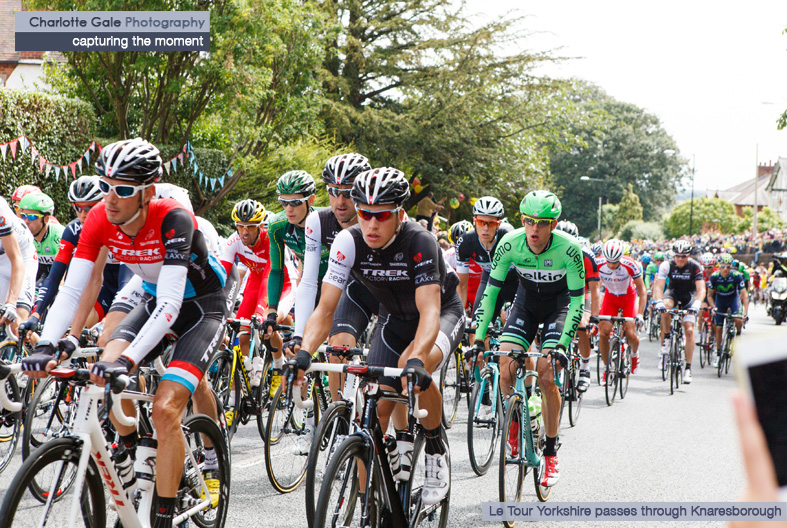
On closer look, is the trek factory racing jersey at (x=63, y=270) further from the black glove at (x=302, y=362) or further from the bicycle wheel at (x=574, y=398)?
the bicycle wheel at (x=574, y=398)

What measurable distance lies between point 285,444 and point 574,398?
396 cm

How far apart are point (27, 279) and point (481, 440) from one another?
4.28 meters

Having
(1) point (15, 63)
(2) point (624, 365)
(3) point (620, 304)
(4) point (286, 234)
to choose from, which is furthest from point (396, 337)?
(1) point (15, 63)

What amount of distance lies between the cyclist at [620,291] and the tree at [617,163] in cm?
7207

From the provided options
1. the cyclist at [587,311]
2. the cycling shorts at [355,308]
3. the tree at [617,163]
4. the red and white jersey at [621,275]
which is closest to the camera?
the cycling shorts at [355,308]

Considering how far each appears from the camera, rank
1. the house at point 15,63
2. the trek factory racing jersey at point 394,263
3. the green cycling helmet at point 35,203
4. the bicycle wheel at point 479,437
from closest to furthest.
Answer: the trek factory racing jersey at point 394,263
the bicycle wheel at point 479,437
the green cycling helmet at point 35,203
the house at point 15,63

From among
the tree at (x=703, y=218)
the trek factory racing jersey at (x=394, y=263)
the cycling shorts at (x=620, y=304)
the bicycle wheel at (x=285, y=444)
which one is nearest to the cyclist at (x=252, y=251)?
the bicycle wheel at (x=285, y=444)

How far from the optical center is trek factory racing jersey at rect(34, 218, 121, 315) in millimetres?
5129

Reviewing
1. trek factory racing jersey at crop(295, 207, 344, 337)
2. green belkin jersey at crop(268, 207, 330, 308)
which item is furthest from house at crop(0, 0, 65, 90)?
trek factory racing jersey at crop(295, 207, 344, 337)

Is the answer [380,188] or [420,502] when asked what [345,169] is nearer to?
[380,188]

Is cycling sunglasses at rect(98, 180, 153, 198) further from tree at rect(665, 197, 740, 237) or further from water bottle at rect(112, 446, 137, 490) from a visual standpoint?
tree at rect(665, 197, 740, 237)

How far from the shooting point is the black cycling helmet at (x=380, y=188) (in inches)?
157

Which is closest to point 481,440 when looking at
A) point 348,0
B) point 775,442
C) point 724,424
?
point 724,424

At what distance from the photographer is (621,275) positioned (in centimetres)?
1187
